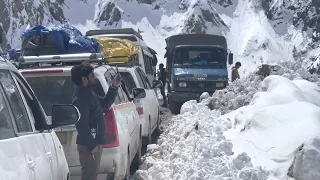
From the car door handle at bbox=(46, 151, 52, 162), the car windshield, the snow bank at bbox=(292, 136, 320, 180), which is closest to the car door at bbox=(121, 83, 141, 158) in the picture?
the car windshield

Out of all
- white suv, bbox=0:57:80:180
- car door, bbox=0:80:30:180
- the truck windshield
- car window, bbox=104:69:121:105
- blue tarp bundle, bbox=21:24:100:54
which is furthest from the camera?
the truck windshield

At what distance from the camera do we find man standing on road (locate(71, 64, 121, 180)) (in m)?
5.80

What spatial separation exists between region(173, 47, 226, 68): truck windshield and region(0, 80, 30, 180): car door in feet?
51.4

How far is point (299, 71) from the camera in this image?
16.4 metres

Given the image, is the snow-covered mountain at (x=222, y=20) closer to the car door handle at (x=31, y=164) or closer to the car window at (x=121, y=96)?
the car window at (x=121, y=96)

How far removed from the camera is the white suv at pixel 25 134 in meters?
3.10

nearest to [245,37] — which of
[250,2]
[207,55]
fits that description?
[250,2]

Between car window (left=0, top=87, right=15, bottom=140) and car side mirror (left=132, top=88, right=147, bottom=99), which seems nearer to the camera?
car window (left=0, top=87, right=15, bottom=140)

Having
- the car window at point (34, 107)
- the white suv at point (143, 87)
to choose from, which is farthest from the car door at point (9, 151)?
the white suv at point (143, 87)

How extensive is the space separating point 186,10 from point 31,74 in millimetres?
Result: 132549

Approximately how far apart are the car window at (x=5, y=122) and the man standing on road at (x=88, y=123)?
2301 millimetres

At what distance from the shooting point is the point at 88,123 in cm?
583

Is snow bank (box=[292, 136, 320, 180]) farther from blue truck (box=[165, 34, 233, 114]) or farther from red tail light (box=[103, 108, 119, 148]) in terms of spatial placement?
blue truck (box=[165, 34, 233, 114])

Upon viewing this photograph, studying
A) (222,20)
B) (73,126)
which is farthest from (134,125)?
(222,20)
